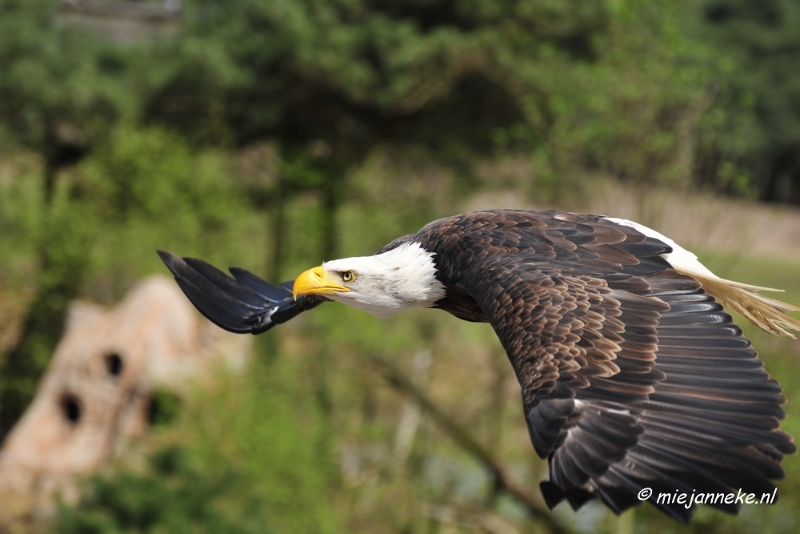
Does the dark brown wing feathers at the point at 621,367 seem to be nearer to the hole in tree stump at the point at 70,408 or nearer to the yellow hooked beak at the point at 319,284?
the yellow hooked beak at the point at 319,284

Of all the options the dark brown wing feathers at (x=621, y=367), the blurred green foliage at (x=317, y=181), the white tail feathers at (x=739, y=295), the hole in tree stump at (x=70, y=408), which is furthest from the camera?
the hole in tree stump at (x=70, y=408)

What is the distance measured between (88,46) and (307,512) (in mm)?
8501

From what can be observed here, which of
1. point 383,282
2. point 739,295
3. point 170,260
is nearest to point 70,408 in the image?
point 170,260

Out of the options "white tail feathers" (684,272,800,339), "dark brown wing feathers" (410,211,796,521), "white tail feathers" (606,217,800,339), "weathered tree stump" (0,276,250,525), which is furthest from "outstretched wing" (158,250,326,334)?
"weathered tree stump" (0,276,250,525)

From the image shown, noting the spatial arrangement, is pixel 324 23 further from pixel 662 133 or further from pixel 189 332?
pixel 662 133

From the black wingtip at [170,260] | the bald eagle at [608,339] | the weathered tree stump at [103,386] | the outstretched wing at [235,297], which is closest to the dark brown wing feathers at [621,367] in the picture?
the bald eagle at [608,339]

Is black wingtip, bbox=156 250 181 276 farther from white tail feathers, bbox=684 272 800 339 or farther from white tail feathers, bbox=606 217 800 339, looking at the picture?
white tail feathers, bbox=684 272 800 339

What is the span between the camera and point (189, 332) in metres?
13.2

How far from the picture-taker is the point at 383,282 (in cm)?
425

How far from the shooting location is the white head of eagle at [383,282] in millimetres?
4188

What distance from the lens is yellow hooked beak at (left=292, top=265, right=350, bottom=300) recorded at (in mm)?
4316

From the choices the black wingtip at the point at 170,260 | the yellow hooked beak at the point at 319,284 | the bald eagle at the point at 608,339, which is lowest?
the black wingtip at the point at 170,260

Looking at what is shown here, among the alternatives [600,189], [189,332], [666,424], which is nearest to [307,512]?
[189,332]

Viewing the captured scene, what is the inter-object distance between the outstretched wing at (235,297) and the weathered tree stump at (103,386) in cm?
747
